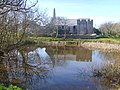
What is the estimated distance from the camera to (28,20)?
26938 millimetres

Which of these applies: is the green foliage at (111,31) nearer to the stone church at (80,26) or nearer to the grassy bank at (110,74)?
the stone church at (80,26)

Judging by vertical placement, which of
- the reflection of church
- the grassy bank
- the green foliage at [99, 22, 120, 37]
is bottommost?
the reflection of church

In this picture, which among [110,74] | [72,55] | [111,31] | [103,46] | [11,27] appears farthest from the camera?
[111,31]

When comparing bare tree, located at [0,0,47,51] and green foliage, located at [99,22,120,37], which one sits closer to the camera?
bare tree, located at [0,0,47,51]

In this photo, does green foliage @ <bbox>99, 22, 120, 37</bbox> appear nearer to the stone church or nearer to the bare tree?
the stone church

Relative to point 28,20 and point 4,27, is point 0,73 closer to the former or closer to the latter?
point 4,27

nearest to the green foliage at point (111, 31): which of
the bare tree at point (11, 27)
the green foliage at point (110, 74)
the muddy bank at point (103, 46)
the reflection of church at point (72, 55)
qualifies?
the muddy bank at point (103, 46)

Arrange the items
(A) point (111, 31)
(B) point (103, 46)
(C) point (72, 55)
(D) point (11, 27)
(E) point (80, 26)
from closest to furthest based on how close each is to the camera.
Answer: (D) point (11, 27) → (C) point (72, 55) → (B) point (103, 46) → (A) point (111, 31) → (E) point (80, 26)

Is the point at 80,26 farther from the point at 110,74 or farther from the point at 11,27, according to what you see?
the point at 110,74

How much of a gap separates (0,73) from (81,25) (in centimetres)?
7491

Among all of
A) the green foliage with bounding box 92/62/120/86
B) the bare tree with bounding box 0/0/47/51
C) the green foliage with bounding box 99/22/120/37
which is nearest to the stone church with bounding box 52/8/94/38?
the green foliage with bounding box 99/22/120/37

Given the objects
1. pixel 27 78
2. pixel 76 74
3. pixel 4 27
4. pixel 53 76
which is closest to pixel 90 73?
pixel 76 74

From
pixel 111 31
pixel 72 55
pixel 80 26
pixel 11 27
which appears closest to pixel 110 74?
pixel 11 27

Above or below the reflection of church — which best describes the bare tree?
above
